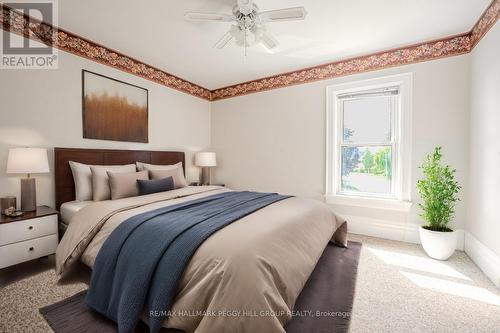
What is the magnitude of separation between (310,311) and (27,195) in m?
2.87

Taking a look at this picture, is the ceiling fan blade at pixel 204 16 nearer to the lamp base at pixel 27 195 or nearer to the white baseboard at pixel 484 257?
the lamp base at pixel 27 195

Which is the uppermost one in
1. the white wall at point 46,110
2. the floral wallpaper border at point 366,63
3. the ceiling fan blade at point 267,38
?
the floral wallpaper border at point 366,63

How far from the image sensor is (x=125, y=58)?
128 inches

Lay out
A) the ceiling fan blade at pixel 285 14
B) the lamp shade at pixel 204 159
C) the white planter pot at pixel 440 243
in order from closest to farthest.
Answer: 1. the ceiling fan blade at pixel 285 14
2. the white planter pot at pixel 440 243
3. the lamp shade at pixel 204 159

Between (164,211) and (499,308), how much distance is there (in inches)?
106

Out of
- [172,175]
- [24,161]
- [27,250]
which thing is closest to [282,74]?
[172,175]

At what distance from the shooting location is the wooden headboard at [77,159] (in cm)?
259

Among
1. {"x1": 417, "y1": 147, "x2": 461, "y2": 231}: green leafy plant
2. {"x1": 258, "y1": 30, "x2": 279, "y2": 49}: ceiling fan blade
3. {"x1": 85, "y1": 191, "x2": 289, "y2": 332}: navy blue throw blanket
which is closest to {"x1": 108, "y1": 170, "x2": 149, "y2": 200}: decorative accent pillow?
{"x1": 85, "y1": 191, "x2": 289, "y2": 332}: navy blue throw blanket

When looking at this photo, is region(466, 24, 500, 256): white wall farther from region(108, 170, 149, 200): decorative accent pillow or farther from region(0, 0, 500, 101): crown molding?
region(108, 170, 149, 200): decorative accent pillow

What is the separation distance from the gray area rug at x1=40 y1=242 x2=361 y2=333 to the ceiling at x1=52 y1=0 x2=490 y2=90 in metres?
2.61

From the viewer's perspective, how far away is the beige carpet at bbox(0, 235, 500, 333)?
1.52 meters

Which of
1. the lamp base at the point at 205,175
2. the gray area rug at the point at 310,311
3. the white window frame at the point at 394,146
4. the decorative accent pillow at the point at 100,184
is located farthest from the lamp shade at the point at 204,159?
the gray area rug at the point at 310,311

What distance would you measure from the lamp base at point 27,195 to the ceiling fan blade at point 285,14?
2.81 m

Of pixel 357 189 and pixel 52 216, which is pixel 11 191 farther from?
pixel 357 189
